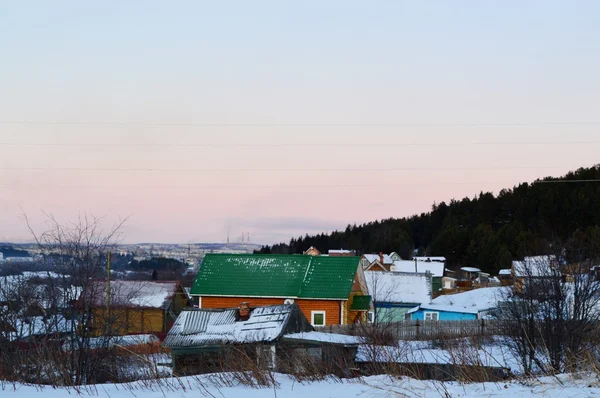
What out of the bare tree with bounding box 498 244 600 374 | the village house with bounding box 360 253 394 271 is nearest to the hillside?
the village house with bounding box 360 253 394 271

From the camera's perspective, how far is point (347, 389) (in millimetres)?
7746

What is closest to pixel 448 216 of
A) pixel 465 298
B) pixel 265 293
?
pixel 465 298

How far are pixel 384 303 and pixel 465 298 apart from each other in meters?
5.42

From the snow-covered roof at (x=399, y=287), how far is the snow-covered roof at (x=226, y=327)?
20165 millimetres

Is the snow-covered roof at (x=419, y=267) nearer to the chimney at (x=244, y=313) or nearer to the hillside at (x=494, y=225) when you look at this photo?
the hillside at (x=494, y=225)

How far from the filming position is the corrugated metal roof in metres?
→ 19.2

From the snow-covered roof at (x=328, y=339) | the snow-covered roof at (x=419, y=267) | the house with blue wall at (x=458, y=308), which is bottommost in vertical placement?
the house with blue wall at (x=458, y=308)

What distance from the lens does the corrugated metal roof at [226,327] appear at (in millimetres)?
19156

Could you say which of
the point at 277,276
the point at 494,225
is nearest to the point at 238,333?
the point at 277,276

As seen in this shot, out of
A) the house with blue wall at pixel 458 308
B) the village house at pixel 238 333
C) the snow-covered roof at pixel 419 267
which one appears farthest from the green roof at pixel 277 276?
the snow-covered roof at pixel 419 267

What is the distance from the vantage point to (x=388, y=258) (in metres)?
71.3

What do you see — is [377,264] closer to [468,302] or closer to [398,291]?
[398,291]

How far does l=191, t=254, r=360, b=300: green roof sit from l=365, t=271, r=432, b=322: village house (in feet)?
15.0

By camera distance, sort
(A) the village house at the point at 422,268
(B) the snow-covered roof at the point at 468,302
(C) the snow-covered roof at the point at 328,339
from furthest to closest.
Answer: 1. (A) the village house at the point at 422,268
2. (B) the snow-covered roof at the point at 468,302
3. (C) the snow-covered roof at the point at 328,339
